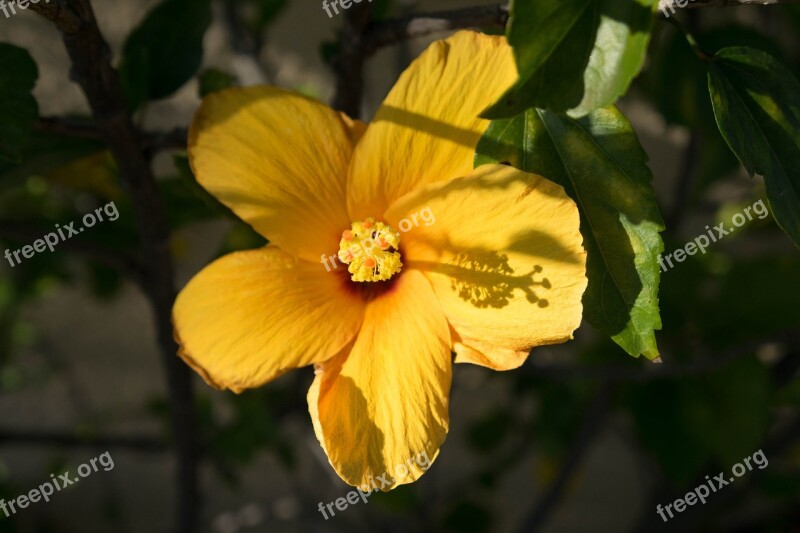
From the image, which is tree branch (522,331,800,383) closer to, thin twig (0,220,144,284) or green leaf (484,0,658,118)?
thin twig (0,220,144,284)

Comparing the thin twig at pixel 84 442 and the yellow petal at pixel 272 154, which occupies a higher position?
the yellow petal at pixel 272 154

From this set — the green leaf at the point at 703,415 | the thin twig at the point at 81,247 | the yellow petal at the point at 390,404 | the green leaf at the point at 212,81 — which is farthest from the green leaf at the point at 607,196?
the green leaf at the point at 703,415

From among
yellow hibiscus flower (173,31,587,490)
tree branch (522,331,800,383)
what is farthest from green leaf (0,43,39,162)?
tree branch (522,331,800,383)

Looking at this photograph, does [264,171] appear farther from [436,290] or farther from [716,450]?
[716,450]

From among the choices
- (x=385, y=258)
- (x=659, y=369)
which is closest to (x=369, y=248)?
(x=385, y=258)

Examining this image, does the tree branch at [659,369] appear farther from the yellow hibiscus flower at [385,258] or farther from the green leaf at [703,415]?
the yellow hibiscus flower at [385,258]

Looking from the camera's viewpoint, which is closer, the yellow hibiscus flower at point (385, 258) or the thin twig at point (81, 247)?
the yellow hibiscus flower at point (385, 258)
